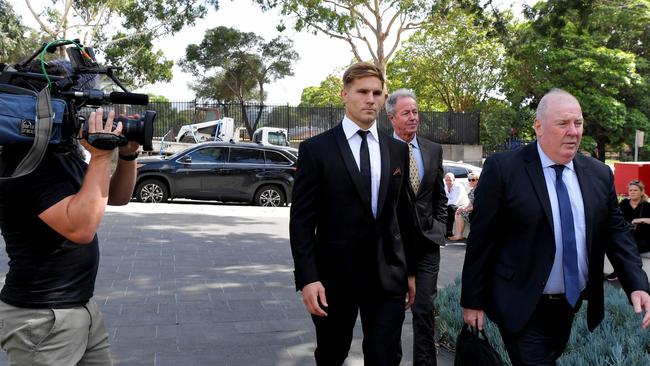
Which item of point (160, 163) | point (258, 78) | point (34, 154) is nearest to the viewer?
point (34, 154)

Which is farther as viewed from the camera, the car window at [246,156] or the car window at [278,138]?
the car window at [278,138]

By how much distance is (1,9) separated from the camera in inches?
1061

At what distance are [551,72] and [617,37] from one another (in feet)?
21.5

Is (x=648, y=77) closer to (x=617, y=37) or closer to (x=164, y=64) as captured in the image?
(x=617, y=37)

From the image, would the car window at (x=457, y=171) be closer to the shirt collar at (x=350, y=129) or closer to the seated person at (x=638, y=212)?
the seated person at (x=638, y=212)

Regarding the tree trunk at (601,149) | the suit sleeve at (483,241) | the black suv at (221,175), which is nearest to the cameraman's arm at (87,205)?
the suit sleeve at (483,241)

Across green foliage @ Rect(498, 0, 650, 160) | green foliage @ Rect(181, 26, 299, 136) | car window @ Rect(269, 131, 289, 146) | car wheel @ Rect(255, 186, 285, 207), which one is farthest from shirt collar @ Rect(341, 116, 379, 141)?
green foliage @ Rect(181, 26, 299, 136)

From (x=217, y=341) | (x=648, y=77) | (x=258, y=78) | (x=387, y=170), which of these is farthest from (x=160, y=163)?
(x=258, y=78)

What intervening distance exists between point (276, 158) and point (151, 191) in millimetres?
3229

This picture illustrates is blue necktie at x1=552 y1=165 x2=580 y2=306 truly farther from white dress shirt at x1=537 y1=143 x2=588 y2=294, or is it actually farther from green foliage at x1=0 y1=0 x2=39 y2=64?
green foliage at x1=0 y1=0 x2=39 y2=64

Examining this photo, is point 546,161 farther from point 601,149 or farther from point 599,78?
point 601,149

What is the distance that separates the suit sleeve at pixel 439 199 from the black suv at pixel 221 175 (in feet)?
39.2

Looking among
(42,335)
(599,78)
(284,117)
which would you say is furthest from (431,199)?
(599,78)

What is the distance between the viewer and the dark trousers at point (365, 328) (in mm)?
3189
